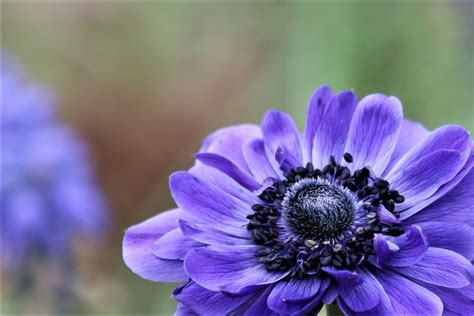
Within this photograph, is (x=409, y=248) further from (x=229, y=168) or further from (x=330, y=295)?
(x=229, y=168)

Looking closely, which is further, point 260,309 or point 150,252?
point 150,252

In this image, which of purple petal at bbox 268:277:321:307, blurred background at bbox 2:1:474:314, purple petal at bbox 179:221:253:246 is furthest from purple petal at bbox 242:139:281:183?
blurred background at bbox 2:1:474:314

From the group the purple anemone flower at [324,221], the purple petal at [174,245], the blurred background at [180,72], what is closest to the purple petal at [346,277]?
the purple anemone flower at [324,221]

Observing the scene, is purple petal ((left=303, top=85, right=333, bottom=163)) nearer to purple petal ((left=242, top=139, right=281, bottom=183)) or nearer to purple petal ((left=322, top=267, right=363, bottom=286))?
purple petal ((left=242, top=139, right=281, bottom=183))

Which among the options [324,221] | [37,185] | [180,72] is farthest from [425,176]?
[180,72]

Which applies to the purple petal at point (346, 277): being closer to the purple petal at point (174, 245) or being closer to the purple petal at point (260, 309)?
the purple petal at point (260, 309)

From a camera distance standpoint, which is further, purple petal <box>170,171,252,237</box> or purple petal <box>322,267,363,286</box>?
purple petal <box>170,171,252,237</box>
